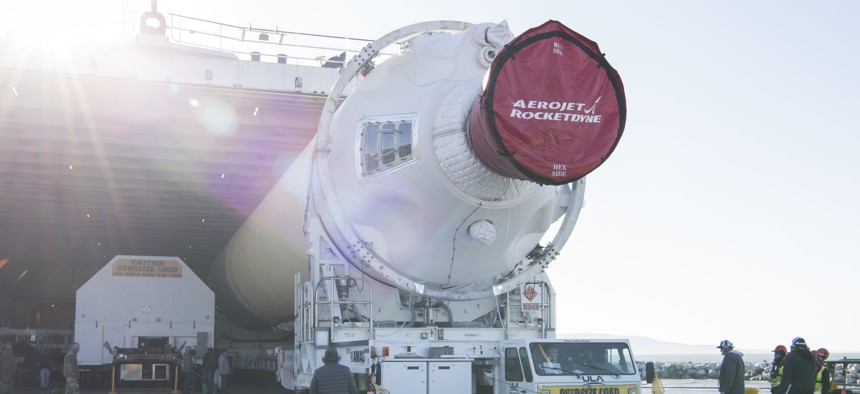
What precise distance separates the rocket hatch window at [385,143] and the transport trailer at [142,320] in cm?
869

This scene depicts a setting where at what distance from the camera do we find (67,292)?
34750 mm

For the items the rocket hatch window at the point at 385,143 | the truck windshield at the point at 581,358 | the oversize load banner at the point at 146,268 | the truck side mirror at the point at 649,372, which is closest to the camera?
the truck windshield at the point at 581,358

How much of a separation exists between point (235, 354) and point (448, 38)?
470 inches

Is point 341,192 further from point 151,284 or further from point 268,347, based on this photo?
point 268,347

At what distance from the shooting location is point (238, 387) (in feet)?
71.9

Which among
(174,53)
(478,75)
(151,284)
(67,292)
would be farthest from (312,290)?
(67,292)

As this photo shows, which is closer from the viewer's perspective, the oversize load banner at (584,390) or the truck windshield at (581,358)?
the oversize load banner at (584,390)

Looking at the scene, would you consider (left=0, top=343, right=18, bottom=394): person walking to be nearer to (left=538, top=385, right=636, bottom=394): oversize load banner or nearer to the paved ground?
the paved ground

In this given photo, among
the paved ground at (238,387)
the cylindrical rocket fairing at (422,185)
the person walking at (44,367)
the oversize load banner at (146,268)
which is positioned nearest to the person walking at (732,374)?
the cylindrical rocket fairing at (422,185)

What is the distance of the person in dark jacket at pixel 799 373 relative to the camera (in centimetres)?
1016

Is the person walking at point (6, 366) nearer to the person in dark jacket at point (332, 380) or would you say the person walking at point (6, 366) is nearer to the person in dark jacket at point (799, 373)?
the person in dark jacket at point (332, 380)

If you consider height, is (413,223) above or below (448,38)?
below

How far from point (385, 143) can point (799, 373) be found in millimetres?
5272

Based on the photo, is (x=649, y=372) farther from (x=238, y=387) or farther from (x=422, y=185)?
(x=238, y=387)
